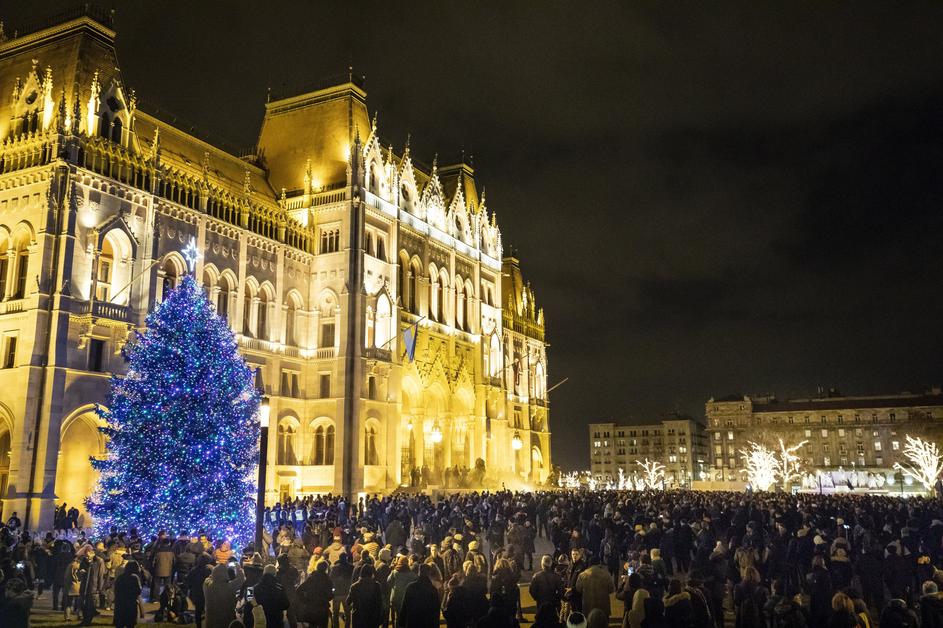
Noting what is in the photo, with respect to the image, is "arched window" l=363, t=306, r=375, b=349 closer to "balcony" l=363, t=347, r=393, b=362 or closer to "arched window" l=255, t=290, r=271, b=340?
"balcony" l=363, t=347, r=393, b=362

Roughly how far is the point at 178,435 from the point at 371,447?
24.8m

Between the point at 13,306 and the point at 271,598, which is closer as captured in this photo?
the point at 271,598

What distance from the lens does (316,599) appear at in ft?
39.9

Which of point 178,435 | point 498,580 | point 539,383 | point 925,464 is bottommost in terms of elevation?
point 498,580

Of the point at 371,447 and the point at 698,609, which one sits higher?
the point at 371,447

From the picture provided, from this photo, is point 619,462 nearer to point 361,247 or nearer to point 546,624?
point 361,247

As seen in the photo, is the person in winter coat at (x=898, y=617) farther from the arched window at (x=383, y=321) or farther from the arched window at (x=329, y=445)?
the arched window at (x=383, y=321)

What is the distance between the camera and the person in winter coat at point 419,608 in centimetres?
1076

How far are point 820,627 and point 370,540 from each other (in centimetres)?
973

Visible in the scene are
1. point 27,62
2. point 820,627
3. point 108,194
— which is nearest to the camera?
point 820,627

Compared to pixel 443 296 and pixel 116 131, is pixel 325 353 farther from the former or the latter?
pixel 116 131

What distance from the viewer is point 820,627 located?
10.9m

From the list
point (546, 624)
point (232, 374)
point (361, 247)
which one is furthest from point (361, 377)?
point (546, 624)

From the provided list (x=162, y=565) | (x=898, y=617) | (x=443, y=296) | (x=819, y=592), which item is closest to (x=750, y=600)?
(x=819, y=592)
